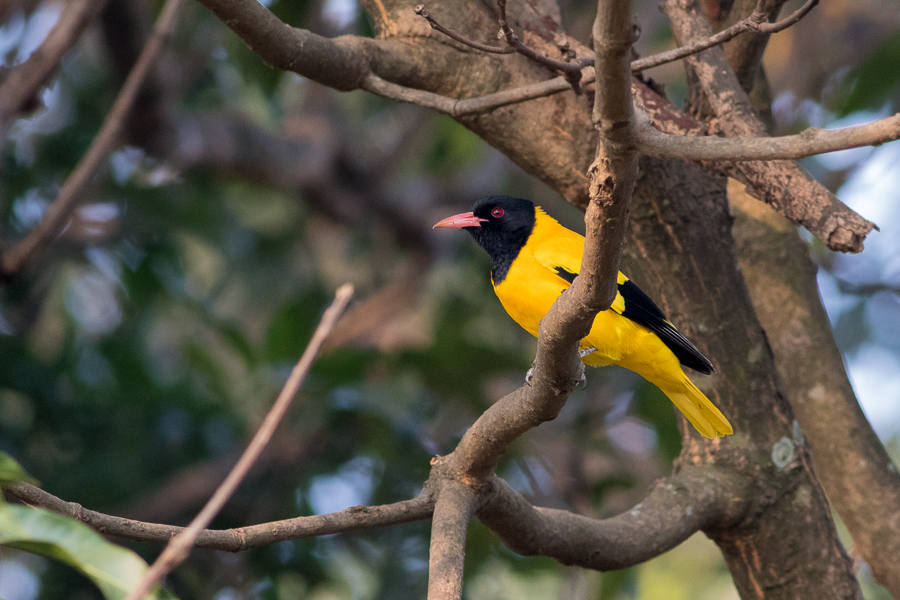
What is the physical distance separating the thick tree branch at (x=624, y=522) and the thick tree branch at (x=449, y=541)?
110 millimetres

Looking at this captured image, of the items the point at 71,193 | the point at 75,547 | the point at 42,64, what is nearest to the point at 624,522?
the point at 75,547

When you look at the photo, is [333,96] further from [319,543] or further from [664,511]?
[664,511]

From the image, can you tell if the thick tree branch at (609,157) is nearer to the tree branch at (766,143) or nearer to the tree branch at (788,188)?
the tree branch at (766,143)

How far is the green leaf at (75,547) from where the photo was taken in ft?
3.79

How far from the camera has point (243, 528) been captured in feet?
6.13

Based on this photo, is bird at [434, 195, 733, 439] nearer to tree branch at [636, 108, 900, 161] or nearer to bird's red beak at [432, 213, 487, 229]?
bird's red beak at [432, 213, 487, 229]

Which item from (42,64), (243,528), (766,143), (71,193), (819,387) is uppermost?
(42,64)

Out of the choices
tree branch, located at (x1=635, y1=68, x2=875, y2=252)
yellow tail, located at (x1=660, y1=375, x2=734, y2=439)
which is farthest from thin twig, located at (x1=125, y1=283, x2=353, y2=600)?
yellow tail, located at (x1=660, y1=375, x2=734, y2=439)

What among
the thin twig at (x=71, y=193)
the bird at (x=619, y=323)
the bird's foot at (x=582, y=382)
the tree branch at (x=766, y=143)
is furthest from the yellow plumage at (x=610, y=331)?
the thin twig at (x=71, y=193)

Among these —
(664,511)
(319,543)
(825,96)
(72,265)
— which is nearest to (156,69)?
(72,265)

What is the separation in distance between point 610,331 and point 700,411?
41 cm

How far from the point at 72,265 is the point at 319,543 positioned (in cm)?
282

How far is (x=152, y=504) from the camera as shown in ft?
14.5

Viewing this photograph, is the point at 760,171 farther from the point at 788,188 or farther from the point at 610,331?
the point at 610,331
